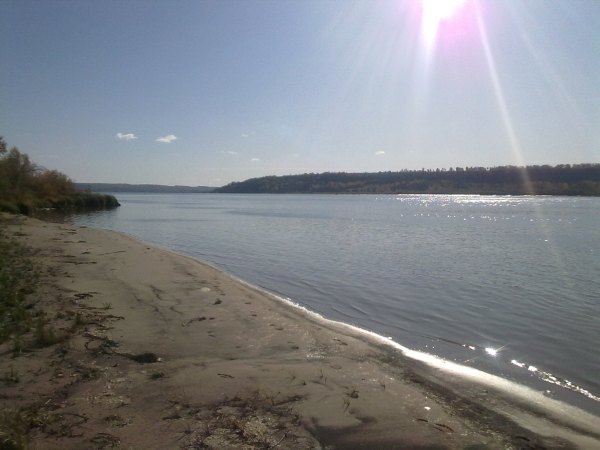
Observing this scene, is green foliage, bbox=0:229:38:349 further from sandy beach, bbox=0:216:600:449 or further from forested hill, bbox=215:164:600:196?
forested hill, bbox=215:164:600:196

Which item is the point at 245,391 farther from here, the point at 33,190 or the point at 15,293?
the point at 33,190

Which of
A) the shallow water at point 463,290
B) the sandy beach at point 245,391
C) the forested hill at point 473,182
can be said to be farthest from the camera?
the forested hill at point 473,182

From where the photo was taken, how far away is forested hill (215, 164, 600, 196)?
125812 mm

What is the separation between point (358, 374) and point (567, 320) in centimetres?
620

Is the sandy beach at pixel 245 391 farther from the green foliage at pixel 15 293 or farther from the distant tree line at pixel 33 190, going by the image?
the distant tree line at pixel 33 190

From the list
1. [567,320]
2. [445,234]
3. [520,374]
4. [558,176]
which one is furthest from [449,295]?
[558,176]

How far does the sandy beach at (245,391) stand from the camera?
4.01m

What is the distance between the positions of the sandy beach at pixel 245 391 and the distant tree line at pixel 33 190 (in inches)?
1178

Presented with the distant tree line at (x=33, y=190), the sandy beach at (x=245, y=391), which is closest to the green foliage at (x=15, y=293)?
the sandy beach at (x=245, y=391)

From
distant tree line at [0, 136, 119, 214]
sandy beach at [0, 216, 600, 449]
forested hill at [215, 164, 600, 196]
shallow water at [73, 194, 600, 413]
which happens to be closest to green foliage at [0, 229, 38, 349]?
sandy beach at [0, 216, 600, 449]

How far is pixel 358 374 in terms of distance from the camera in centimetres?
Answer: 594

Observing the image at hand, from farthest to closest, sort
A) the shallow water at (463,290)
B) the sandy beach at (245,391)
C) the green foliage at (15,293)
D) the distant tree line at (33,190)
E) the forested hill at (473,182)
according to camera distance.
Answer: the forested hill at (473,182) → the distant tree line at (33,190) → the shallow water at (463,290) → the green foliage at (15,293) → the sandy beach at (245,391)

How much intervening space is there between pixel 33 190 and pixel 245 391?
5416cm

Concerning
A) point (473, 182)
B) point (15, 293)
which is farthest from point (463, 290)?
point (473, 182)
